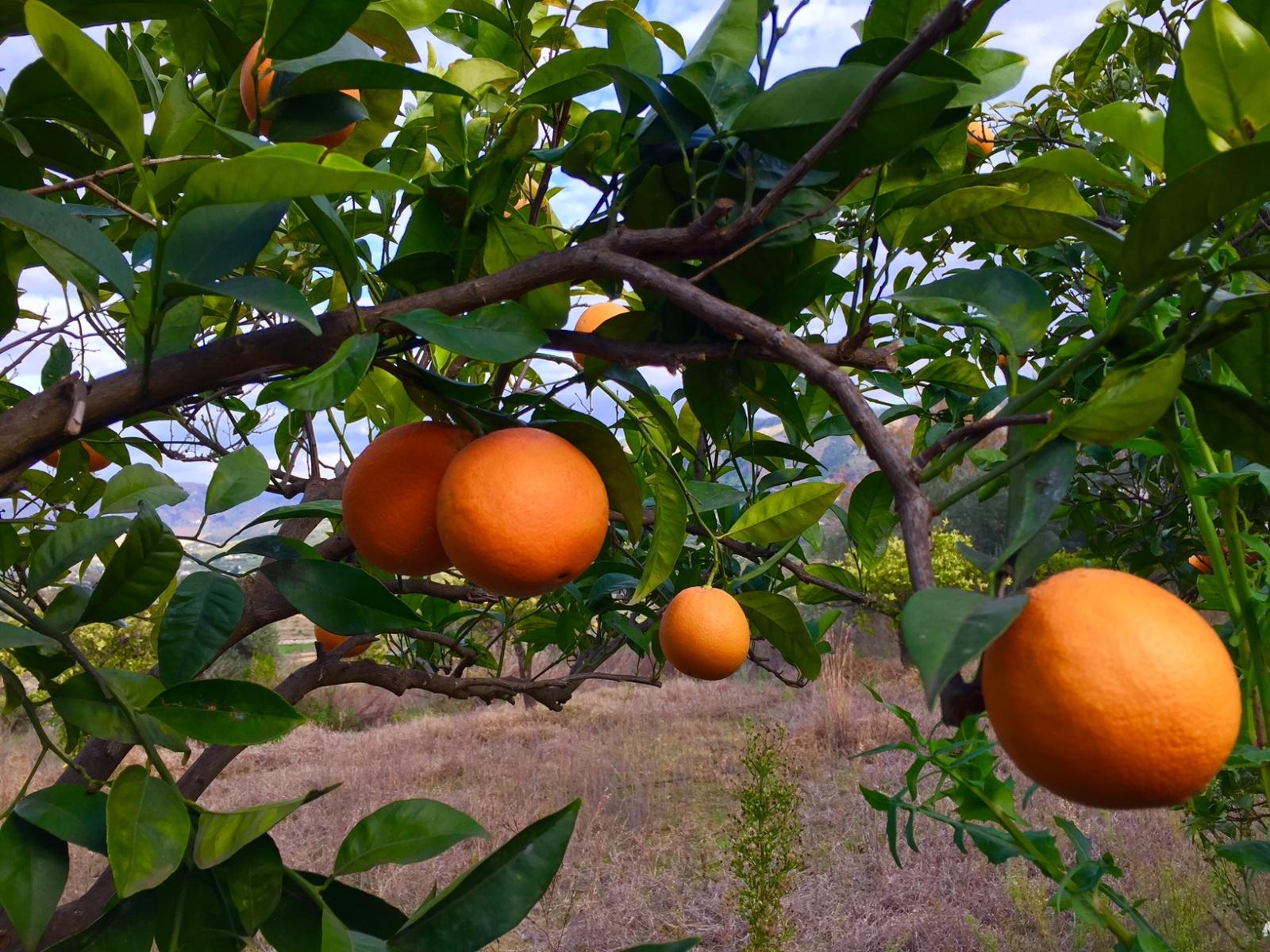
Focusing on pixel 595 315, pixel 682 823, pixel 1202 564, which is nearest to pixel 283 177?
pixel 595 315

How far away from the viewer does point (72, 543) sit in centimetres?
57

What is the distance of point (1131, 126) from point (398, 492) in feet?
1.54

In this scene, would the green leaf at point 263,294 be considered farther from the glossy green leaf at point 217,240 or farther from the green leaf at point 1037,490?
the green leaf at point 1037,490

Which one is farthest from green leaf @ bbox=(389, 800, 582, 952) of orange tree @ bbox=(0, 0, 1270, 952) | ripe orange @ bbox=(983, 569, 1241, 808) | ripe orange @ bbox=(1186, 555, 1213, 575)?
ripe orange @ bbox=(1186, 555, 1213, 575)

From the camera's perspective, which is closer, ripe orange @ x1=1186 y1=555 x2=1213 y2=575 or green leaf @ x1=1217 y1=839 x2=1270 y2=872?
green leaf @ x1=1217 y1=839 x2=1270 y2=872

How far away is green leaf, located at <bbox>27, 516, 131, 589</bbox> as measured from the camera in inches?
22.2

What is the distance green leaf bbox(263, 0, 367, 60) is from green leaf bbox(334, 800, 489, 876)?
419 mm

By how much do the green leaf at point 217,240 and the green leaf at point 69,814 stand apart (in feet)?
0.97

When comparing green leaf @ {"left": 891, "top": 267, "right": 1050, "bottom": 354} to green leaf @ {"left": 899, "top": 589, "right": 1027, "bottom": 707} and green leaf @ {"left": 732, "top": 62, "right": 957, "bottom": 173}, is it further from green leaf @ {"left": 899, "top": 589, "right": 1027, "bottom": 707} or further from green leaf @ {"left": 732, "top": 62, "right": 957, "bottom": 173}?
green leaf @ {"left": 899, "top": 589, "right": 1027, "bottom": 707}

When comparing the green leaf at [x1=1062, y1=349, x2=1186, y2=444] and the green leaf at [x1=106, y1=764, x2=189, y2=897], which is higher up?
the green leaf at [x1=1062, y1=349, x2=1186, y2=444]

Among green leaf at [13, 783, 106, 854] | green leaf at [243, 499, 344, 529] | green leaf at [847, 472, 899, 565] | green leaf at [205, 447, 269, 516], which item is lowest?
green leaf at [13, 783, 106, 854]

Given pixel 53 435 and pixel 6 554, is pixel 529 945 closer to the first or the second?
pixel 6 554

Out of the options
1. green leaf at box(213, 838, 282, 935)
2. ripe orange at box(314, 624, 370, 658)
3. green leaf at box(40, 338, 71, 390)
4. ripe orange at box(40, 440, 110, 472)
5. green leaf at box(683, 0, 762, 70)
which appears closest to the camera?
green leaf at box(213, 838, 282, 935)

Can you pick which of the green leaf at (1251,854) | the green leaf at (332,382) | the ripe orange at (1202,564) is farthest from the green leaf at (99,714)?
the ripe orange at (1202,564)
